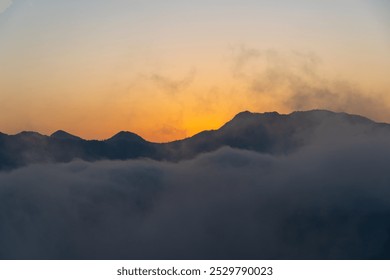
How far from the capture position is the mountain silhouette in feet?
103

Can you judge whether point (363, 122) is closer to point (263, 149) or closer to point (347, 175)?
point (347, 175)

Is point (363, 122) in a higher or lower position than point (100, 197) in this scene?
higher

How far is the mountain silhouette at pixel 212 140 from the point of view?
3145 centimetres

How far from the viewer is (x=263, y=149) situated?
120ft

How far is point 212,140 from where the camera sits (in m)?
35.0
